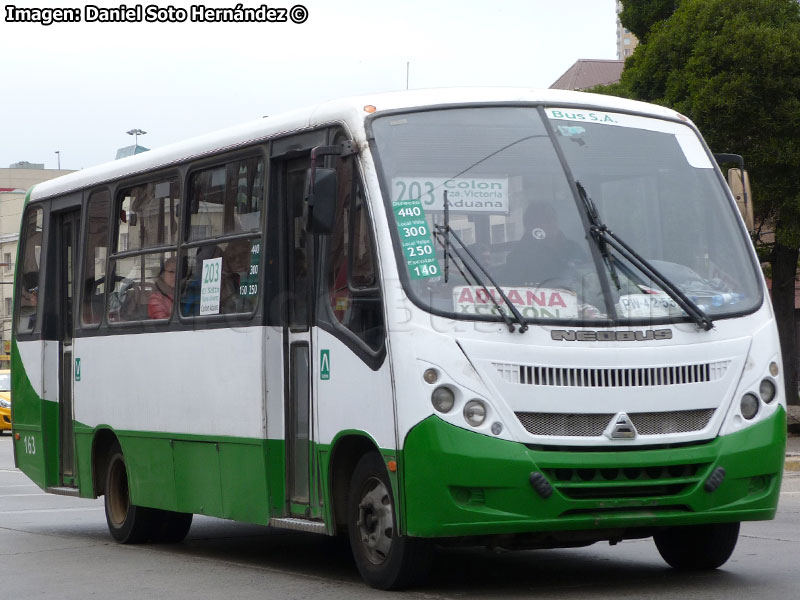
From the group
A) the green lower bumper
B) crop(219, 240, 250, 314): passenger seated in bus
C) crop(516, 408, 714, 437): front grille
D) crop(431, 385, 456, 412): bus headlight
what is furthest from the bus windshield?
crop(219, 240, 250, 314): passenger seated in bus

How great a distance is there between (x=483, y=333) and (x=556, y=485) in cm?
89

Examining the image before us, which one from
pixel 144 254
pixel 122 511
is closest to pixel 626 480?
pixel 144 254

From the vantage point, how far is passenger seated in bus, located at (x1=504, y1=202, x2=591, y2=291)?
8.45 metres

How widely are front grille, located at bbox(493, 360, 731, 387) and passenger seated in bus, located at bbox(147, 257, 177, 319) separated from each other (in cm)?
387

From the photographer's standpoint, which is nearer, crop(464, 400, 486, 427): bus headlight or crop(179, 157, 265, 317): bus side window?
crop(464, 400, 486, 427): bus headlight

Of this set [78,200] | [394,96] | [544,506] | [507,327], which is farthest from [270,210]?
[78,200]

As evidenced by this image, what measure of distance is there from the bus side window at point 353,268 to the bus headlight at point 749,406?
2.03 m

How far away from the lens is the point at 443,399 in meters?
8.11

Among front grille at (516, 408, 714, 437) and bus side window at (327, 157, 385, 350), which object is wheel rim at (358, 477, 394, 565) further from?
front grille at (516, 408, 714, 437)

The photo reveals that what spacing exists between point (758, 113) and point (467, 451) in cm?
1849

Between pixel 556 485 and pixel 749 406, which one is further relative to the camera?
pixel 749 406

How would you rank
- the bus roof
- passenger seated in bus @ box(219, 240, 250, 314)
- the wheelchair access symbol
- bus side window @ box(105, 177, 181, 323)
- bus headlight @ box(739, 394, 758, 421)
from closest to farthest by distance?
bus headlight @ box(739, 394, 758, 421) → the bus roof → the wheelchair access symbol → passenger seated in bus @ box(219, 240, 250, 314) → bus side window @ box(105, 177, 181, 323)

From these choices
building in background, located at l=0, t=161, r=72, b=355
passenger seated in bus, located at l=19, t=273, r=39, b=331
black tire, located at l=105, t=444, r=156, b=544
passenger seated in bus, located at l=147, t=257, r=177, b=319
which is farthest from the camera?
building in background, located at l=0, t=161, r=72, b=355

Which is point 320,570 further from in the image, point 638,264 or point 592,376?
point 638,264
